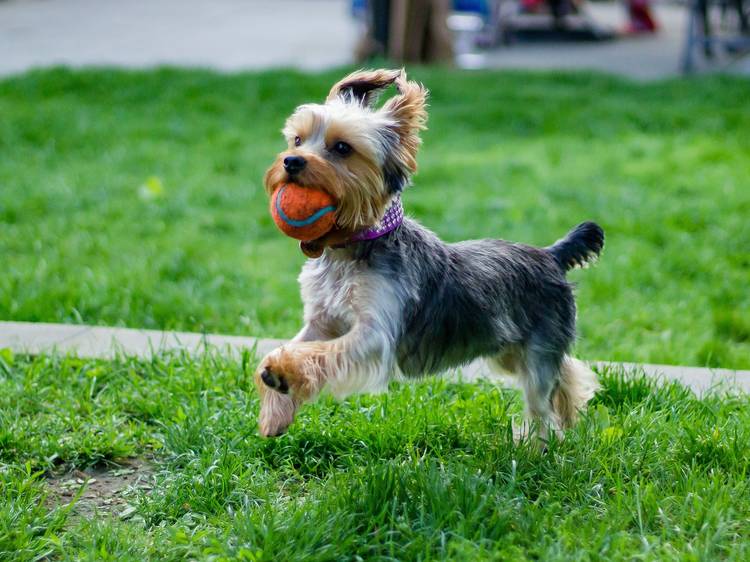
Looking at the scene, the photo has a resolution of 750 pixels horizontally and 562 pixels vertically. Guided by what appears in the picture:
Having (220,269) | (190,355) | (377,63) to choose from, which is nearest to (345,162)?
(190,355)

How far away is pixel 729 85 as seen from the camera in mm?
12664

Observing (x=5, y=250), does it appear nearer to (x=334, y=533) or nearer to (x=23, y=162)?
(x=23, y=162)

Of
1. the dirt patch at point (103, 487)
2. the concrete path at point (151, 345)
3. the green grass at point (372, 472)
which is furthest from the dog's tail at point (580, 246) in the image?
the dirt patch at point (103, 487)

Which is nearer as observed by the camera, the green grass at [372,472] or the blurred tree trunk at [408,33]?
the green grass at [372,472]

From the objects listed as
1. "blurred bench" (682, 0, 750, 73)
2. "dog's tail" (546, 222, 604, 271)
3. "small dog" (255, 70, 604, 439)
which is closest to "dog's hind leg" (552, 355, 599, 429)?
"small dog" (255, 70, 604, 439)

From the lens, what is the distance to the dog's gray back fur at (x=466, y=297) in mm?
3676

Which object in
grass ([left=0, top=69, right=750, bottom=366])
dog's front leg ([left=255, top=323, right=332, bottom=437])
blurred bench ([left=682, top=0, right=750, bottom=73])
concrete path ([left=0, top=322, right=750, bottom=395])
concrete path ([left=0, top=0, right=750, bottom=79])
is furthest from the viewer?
concrete path ([left=0, top=0, right=750, bottom=79])

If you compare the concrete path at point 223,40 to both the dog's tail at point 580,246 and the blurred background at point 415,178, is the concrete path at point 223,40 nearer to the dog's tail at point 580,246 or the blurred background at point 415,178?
the blurred background at point 415,178

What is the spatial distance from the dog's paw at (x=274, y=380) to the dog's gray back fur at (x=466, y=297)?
564 mm

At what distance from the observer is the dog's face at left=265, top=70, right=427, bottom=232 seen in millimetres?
3357

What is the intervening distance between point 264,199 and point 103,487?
5062 mm

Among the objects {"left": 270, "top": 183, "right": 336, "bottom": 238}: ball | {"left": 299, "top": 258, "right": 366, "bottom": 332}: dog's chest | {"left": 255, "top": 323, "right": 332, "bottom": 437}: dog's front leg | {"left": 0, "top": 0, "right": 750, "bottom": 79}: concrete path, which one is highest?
{"left": 270, "top": 183, "right": 336, "bottom": 238}: ball

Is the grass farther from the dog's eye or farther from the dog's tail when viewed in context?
the dog's eye

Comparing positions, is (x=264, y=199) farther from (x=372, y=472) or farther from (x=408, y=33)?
(x=408, y=33)
